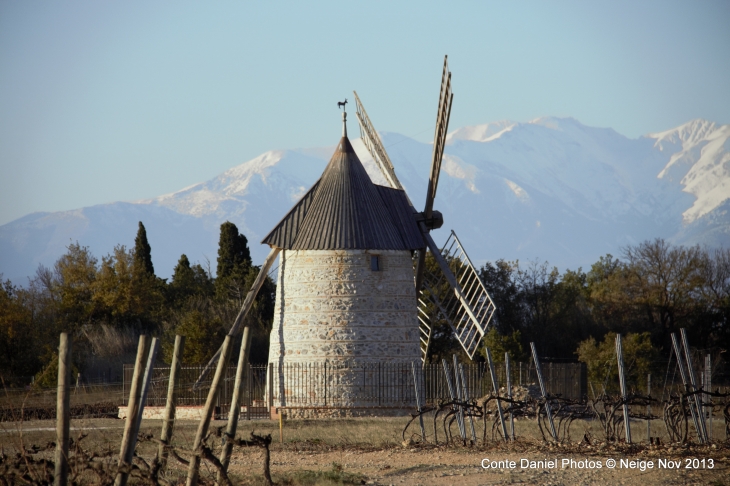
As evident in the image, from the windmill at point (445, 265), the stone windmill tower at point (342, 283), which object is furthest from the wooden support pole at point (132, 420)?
the windmill at point (445, 265)

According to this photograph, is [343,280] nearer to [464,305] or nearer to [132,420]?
[464,305]

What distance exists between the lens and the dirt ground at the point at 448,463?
450 inches

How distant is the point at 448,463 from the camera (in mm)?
12977

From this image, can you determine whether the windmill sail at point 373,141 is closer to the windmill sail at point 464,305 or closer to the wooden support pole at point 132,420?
the windmill sail at point 464,305

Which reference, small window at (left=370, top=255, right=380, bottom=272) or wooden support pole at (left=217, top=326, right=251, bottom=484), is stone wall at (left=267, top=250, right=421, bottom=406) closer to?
small window at (left=370, top=255, right=380, bottom=272)

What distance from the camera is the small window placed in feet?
77.0

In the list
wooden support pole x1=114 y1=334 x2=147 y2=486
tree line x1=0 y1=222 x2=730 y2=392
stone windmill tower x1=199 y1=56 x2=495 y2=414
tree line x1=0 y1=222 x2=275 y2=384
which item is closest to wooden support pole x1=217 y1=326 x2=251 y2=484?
wooden support pole x1=114 y1=334 x2=147 y2=486

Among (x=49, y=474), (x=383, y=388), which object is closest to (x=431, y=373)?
(x=383, y=388)

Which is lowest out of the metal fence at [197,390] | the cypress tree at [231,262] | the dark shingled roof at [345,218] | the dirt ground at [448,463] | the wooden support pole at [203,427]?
the dirt ground at [448,463]

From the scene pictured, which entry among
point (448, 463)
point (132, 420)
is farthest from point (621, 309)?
point (132, 420)

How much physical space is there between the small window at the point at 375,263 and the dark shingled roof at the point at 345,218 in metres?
0.29

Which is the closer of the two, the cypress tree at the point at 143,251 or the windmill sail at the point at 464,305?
the windmill sail at the point at 464,305

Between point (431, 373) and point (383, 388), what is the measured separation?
79.3 inches

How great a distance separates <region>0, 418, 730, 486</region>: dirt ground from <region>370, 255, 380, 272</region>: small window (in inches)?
262
